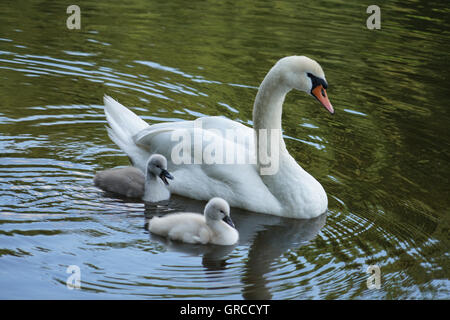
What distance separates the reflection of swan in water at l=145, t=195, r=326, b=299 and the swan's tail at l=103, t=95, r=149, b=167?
2.86 ft

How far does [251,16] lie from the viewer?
18.0m

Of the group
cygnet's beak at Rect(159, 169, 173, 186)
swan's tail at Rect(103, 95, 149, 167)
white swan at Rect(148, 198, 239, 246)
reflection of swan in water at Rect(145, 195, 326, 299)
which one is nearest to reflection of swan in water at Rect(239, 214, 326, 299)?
reflection of swan in water at Rect(145, 195, 326, 299)

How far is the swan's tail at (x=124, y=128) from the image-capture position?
9.09 meters

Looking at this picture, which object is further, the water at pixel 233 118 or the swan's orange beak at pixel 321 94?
the swan's orange beak at pixel 321 94

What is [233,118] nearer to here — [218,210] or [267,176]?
[267,176]

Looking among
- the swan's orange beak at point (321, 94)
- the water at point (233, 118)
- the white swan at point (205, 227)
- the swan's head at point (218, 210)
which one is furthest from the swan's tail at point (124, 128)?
the swan's orange beak at point (321, 94)

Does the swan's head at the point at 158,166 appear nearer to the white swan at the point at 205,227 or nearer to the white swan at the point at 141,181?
the white swan at the point at 141,181

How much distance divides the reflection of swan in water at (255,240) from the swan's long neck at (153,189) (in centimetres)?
10

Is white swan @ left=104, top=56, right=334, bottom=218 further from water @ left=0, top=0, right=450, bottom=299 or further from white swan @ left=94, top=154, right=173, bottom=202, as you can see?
white swan @ left=94, top=154, right=173, bottom=202

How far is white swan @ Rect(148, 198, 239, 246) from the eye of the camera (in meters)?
7.24

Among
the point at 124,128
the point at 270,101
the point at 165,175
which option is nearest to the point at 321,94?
the point at 270,101
